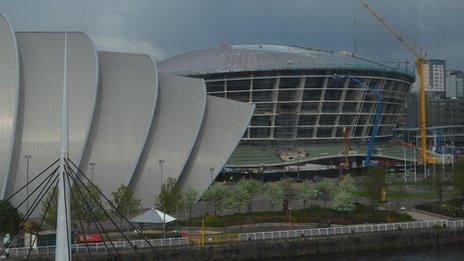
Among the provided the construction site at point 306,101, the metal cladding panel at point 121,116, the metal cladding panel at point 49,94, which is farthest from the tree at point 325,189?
the construction site at point 306,101

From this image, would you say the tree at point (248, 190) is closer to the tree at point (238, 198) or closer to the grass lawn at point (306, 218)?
the tree at point (238, 198)

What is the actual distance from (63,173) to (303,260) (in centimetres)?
2204

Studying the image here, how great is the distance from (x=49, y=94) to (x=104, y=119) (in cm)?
435

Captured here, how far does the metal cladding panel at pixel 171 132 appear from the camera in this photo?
50.9 metres

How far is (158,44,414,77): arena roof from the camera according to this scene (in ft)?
350

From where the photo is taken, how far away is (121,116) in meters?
49.6

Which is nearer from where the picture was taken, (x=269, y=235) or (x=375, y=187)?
(x=269, y=235)

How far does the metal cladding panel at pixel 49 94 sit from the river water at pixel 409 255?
63.7ft

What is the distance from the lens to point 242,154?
10088cm

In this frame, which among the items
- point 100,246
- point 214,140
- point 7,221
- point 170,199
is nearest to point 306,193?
point 214,140

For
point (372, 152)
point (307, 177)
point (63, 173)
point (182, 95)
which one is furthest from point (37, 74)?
point (372, 152)

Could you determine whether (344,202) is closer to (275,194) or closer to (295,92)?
(275,194)

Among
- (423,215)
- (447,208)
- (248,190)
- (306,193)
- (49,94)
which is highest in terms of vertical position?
(49,94)

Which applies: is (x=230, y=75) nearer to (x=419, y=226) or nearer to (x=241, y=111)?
(x=241, y=111)
